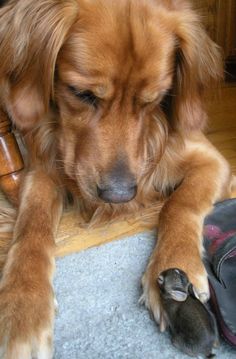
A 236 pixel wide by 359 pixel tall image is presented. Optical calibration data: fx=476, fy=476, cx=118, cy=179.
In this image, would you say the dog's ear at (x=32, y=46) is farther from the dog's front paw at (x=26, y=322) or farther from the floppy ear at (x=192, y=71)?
the dog's front paw at (x=26, y=322)

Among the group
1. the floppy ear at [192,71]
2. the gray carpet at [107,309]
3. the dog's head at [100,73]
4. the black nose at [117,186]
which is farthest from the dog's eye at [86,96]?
the gray carpet at [107,309]

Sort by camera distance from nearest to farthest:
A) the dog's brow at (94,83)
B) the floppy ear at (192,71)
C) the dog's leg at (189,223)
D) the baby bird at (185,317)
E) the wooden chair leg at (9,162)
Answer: the baby bird at (185,317) → the dog's leg at (189,223) → the dog's brow at (94,83) → the floppy ear at (192,71) → the wooden chair leg at (9,162)

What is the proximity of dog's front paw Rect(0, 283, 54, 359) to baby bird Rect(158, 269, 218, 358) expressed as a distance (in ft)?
0.88

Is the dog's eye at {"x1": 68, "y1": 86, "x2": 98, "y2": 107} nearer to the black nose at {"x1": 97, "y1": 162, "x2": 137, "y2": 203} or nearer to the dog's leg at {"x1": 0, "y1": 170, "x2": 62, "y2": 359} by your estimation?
the black nose at {"x1": 97, "y1": 162, "x2": 137, "y2": 203}

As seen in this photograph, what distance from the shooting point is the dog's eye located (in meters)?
1.32

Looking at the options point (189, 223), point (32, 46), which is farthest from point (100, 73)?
point (189, 223)

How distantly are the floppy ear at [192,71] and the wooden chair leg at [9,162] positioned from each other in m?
0.58

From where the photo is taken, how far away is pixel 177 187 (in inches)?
64.2

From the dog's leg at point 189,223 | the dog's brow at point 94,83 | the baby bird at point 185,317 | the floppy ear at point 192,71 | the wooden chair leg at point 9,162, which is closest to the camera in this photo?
the baby bird at point 185,317

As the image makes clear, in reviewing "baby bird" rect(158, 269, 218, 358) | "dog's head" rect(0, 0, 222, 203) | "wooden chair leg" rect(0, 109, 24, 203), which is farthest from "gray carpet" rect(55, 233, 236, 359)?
"wooden chair leg" rect(0, 109, 24, 203)

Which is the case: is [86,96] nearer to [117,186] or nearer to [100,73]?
[100,73]

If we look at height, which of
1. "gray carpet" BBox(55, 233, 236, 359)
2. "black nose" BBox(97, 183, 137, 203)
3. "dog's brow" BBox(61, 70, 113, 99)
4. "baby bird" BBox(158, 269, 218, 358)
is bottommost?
"gray carpet" BBox(55, 233, 236, 359)

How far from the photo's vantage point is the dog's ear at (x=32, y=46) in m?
1.33

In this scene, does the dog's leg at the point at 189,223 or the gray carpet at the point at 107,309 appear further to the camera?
the dog's leg at the point at 189,223
